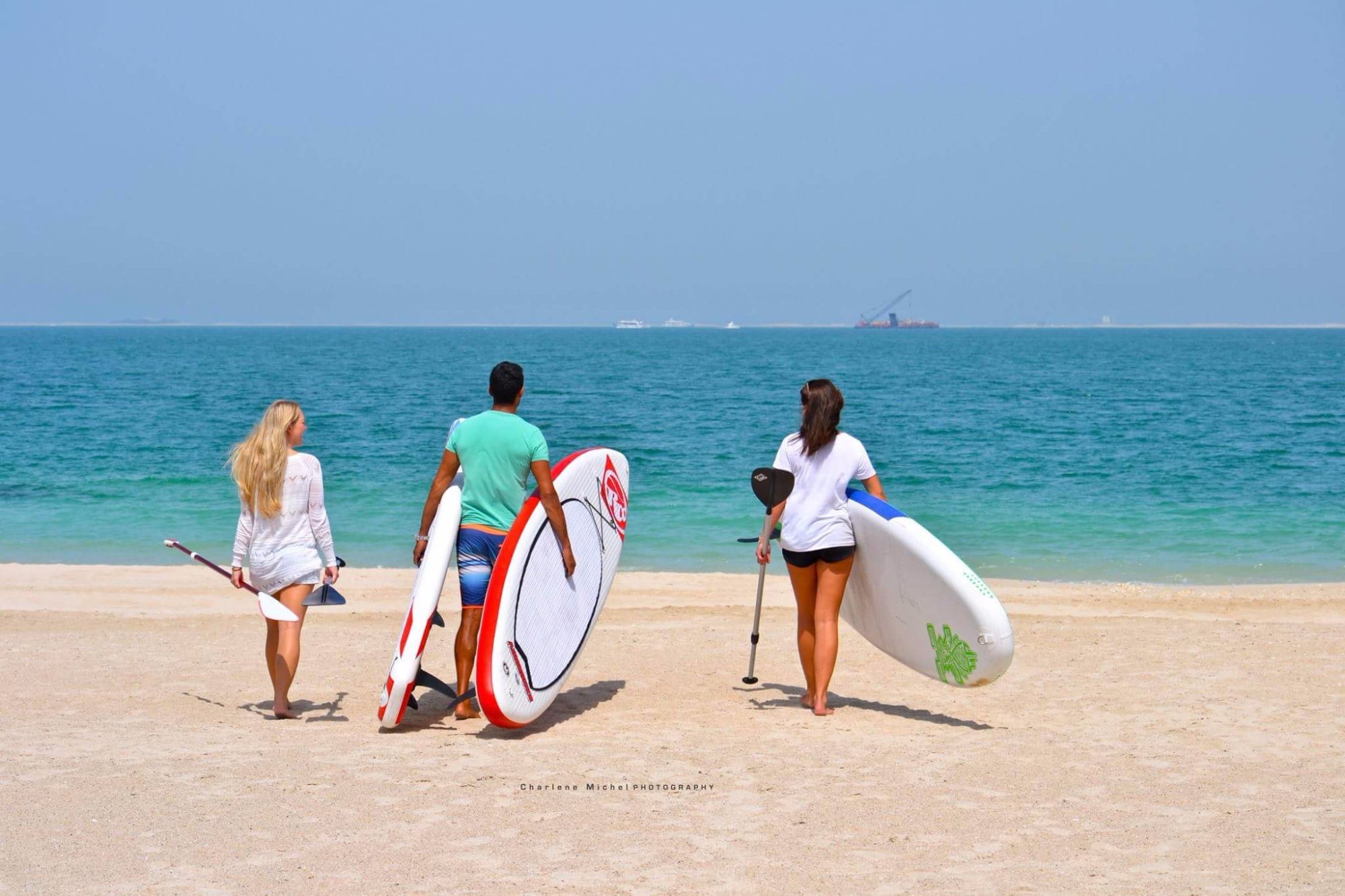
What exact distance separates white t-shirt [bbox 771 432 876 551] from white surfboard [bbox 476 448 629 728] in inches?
39.7

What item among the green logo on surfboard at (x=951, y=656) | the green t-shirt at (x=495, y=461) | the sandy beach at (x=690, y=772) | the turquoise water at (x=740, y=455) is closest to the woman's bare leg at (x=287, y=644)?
the sandy beach at (x=690, y=772)

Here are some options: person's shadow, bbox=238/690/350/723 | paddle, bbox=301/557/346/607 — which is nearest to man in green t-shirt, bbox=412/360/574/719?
paddle, bbox=301/557/346/607

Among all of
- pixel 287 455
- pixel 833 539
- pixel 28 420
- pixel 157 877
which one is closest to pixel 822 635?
pixel 833 539

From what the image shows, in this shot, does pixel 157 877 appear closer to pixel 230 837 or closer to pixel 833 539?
pixel 230 837

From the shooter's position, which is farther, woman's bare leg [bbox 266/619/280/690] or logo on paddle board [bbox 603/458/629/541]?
logo on paddle board [bbox 603/458/629/541]

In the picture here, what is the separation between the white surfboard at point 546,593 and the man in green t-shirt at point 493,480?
122 mm

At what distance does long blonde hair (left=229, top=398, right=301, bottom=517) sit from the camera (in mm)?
5602

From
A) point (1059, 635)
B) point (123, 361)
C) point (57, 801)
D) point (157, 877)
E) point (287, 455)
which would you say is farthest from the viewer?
point (123, 361)

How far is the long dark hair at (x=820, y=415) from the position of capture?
19.3 feet

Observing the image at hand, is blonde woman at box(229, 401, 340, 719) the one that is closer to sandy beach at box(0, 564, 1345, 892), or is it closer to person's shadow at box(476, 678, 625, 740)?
sandy beach at box(0, 564, 1345, 892)

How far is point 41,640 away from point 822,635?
5.31 meters

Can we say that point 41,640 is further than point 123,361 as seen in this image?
No

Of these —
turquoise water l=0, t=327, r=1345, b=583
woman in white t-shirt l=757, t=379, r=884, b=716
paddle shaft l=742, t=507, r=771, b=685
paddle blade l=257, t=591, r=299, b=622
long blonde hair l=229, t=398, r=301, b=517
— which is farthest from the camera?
turquoise water l=0, t=327, r=1345, b=583

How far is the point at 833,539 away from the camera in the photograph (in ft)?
19.8
